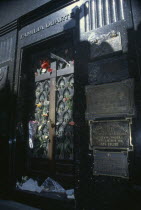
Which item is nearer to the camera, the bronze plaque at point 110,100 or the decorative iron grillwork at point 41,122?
the bronze plaque at point 110,100

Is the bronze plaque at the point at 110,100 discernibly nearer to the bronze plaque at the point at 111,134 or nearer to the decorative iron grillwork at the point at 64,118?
the bronze plaque at the point at 111,134

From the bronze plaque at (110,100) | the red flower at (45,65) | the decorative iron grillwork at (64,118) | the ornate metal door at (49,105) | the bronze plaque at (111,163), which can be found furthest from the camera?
the red flower at (45,65)

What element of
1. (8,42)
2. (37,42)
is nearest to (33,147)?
(37,42)

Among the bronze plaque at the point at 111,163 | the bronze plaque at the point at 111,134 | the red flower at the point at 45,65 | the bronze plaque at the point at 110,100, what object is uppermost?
the red flower at the point at 45,65

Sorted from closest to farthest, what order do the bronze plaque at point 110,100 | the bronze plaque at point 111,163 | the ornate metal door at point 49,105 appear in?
1. the bronze plaque at point 111,163
2. the bronze plaque at point 110,100
3. the ornate metal door at point 49,105

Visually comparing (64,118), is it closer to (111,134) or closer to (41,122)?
(41,122)

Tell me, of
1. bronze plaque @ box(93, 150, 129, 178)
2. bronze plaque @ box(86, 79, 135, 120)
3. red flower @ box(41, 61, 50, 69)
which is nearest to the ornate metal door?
red flower @ box(41, 61, 50, 69)

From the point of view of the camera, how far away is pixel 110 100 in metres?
3.31

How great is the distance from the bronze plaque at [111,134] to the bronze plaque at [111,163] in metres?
0.15

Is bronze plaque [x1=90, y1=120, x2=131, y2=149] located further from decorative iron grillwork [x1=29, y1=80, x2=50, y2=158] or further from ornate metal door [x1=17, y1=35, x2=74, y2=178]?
decorative iron grillwork [x1=29, y1=80, x2=50, y2=158]

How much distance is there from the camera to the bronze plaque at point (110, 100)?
3.13 m

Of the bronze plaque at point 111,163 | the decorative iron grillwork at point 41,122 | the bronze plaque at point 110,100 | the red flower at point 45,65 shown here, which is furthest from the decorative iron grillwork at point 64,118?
the bronze plaque at point 111,163

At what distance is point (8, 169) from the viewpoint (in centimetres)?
454

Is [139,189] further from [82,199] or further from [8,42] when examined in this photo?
[8,42]
